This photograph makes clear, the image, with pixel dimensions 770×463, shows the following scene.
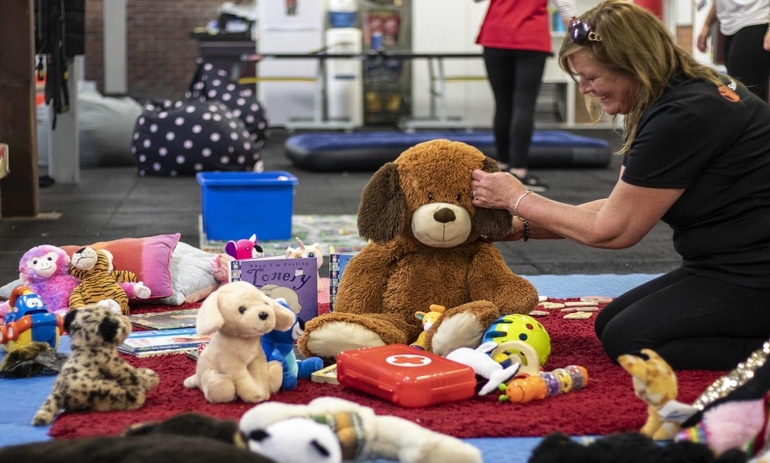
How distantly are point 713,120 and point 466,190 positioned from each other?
51cm

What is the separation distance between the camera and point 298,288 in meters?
2.26

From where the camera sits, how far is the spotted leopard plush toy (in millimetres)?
2395

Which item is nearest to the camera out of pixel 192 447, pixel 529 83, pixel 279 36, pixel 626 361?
pixel 192 447

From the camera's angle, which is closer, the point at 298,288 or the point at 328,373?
the point at 328,373

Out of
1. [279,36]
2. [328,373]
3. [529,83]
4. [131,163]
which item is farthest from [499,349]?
[279,36]

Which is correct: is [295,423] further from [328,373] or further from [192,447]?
[328,373]

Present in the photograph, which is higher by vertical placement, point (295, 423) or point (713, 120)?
point (713, 120)

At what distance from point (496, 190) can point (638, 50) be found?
39 cm

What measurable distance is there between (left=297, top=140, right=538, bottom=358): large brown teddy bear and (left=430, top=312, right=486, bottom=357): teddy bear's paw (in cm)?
3

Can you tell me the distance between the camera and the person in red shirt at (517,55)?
4.36m

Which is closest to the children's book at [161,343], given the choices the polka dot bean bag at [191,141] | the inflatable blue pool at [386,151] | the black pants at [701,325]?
the black pants at [701,325]

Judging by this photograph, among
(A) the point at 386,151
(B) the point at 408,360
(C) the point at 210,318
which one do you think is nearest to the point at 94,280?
(C) the point at 210,318

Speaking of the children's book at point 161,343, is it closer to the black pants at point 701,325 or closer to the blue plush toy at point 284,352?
the blue plush toy at point 284,352

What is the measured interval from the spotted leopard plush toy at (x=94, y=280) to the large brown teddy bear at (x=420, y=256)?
2.13 ft
